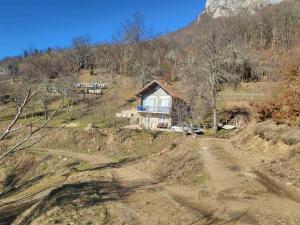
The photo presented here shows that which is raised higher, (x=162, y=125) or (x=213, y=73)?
(x=213, y=73)

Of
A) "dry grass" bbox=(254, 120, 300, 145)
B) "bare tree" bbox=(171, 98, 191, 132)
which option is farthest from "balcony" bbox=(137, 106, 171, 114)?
"dry grass" bbox=(254, 120, 300, 145)

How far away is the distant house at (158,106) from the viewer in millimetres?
63344

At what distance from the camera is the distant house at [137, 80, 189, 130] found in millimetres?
63344

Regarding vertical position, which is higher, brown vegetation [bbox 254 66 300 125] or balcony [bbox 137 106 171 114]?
brown vegetation [bbox 254 66 300 125]

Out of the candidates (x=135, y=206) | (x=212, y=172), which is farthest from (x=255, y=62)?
(x=135, y=206)

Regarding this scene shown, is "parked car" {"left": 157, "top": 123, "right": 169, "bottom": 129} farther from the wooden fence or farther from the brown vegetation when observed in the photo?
the brown vegetation

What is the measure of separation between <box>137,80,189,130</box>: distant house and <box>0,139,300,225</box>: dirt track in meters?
31.2

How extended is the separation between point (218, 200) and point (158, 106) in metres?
43.8

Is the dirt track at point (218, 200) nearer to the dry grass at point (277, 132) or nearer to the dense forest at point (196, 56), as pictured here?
the dry grass at point (277, 132)

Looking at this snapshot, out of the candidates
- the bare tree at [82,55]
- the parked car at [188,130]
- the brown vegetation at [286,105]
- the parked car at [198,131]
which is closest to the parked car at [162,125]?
the parked car at [188,130]

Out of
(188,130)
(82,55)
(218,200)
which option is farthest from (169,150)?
(82,55)

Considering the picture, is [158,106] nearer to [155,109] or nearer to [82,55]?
[155,109]

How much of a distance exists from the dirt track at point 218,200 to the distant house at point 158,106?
31250 mm

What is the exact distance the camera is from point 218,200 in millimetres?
21656
